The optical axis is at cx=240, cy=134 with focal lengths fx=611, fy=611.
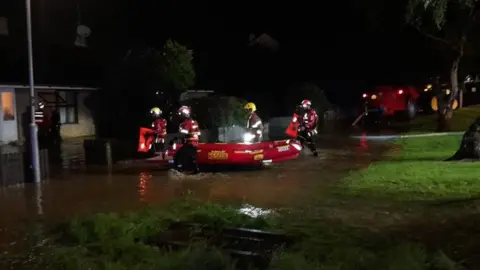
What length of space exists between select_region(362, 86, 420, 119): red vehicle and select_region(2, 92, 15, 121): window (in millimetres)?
20948

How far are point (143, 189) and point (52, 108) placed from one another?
1743 centimetres

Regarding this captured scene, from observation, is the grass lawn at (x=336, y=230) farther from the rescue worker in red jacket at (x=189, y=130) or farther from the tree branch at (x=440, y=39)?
the tree branch at (x=440, y=39)

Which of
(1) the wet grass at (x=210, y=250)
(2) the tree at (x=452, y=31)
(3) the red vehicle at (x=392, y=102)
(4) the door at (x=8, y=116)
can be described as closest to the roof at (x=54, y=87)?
(4) the door at (x=8, y=116)

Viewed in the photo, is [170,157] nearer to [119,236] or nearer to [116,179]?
[116,179]

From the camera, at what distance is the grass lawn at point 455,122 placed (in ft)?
96.2

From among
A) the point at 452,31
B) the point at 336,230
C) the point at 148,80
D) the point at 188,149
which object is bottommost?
the point at 336,230

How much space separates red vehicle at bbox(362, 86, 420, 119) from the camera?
37.7 meters

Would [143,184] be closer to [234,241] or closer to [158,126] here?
[158,126]

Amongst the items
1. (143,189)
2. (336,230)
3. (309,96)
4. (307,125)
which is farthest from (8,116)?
(336,230)

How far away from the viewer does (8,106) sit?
2480cm

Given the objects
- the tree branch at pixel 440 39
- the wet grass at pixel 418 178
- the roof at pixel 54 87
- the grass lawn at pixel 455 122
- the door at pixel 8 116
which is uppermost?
the tree branch at pixel 440 39

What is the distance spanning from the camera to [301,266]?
6.44 metres

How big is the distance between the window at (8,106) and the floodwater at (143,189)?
8.54m

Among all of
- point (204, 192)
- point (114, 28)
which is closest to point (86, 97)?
point (114, 28)
